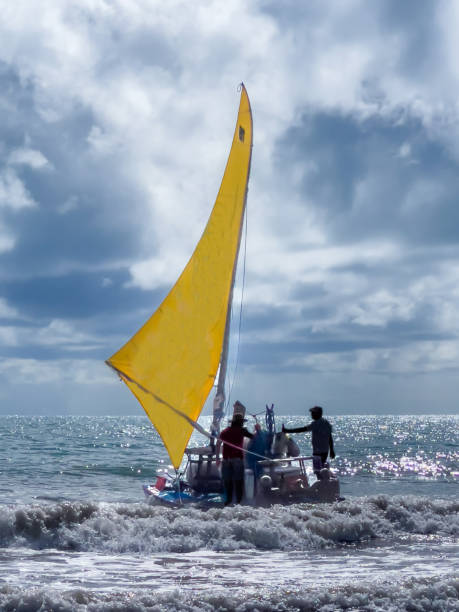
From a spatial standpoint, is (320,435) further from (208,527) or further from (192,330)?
(192,330)

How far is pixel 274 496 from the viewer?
14336 millimetres

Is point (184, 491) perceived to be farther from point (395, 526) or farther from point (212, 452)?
point (395, 526)

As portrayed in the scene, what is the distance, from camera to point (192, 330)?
1653cm

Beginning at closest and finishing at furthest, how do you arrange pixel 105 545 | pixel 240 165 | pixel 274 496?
1. pixel 105 545
2. pixel 274 496
3. pixel 240 165

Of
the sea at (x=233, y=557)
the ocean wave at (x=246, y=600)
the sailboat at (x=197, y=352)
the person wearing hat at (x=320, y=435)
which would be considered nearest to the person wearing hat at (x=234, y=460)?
the sailboat at (x=197, y=352)

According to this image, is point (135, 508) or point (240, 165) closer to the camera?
point (135, 508)

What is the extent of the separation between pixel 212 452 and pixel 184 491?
119 centimetres

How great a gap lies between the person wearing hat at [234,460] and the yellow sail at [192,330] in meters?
1.10

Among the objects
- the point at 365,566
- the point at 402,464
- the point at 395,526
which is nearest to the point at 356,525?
the point at 395,526

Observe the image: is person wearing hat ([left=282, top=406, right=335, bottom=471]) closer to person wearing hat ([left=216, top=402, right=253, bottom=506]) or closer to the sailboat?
the sailboat

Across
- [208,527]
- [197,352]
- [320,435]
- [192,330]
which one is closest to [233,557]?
[208,527]

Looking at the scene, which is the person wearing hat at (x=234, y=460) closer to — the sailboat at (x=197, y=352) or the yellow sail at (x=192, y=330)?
the sailboat at (x=197, y=352)

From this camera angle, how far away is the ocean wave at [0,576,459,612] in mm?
8297

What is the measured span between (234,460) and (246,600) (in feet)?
18.3
